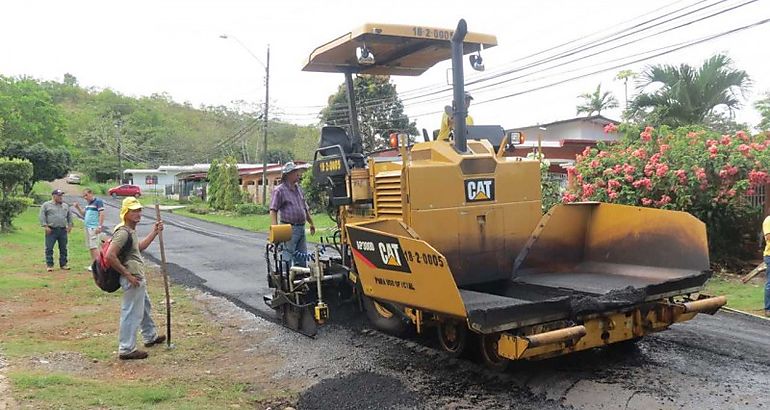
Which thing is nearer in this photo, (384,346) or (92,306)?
(384,346)

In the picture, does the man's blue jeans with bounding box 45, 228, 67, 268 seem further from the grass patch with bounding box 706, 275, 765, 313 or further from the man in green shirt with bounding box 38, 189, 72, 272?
the grass patch with bounding box 706, 275, 765, 313

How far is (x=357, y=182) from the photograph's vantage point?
6.70m

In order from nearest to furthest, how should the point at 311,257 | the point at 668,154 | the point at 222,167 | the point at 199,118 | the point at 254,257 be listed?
the point at 311,257
the point at 668,154
the point at 254,257
the point at 222,167
the point at 199,118

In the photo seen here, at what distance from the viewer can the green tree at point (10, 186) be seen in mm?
18391

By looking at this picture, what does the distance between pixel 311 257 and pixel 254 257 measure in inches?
270

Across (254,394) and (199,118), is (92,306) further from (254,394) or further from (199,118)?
(199,118)

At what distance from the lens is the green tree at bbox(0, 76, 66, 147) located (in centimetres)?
4934

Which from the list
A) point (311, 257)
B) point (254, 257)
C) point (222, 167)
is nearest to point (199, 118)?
point (222, 167)

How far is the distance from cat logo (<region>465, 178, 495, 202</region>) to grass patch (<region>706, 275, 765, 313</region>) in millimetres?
3885

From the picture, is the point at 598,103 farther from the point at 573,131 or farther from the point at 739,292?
the point at 739,292

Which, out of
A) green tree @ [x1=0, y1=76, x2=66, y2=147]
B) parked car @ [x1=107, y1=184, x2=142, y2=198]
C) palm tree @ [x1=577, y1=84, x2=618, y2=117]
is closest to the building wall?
palm tree @ [x1=577, y1=84, x2=618, y2=117]

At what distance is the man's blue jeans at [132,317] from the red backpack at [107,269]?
8 centimetres

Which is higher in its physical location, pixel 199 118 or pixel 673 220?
pixel 199 118

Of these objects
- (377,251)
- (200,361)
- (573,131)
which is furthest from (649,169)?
(573,131)
